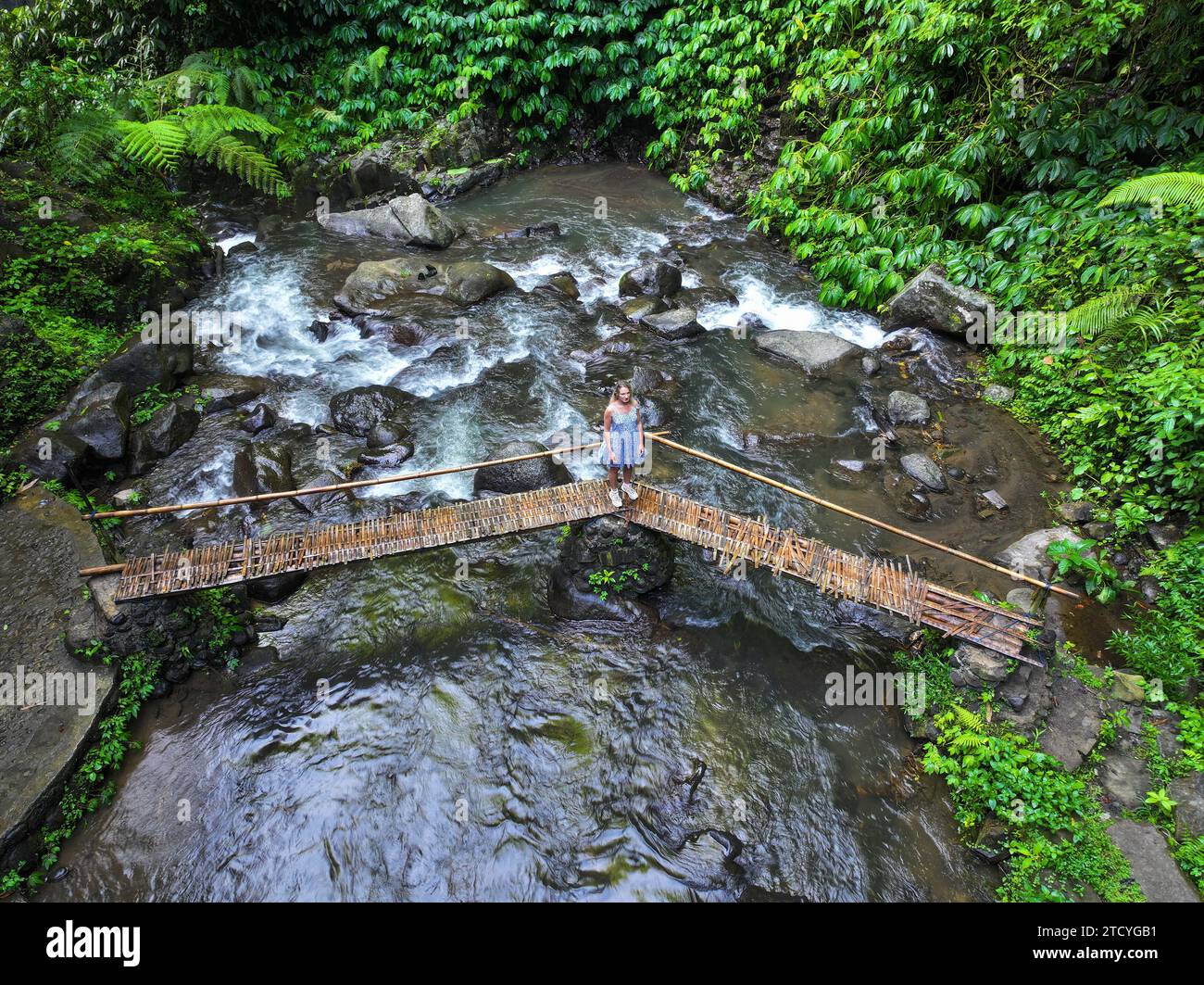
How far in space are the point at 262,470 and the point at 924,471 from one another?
8.24 meters

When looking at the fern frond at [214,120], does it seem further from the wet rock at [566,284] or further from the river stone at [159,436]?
the wet rock at [566,284]

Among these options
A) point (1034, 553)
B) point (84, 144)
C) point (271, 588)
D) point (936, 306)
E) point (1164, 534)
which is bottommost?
point (271, 588)

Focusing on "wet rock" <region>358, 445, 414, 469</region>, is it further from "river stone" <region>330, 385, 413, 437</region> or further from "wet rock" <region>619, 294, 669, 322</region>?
"wet rock" <region>619, 294, 669, 322</region>

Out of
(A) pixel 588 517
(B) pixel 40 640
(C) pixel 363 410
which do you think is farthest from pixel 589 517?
(B) pixel 40 640

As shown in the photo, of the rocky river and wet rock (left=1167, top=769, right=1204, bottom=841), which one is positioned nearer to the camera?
wet rock (left=1167, top=769, right=1204, bottom=841)

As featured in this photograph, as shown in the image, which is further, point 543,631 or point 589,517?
point 543,631

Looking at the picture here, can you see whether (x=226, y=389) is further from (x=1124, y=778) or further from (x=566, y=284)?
(x=1124, y=778)

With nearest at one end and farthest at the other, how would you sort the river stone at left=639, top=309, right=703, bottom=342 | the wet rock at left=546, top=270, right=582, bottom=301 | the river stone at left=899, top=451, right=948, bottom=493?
the river stone at left=899, top=451, right=948, bottom=493 → the river stone at left=639, top=309, right=703, bottom=342 → the wet rock at left=546, top=270, right=582, bottom=301

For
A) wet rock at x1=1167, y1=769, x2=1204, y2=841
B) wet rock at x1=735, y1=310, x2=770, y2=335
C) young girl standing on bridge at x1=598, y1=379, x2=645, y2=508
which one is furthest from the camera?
wet rock at x1=735, y1=310, x2=770, y2=335

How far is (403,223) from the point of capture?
12.2 meters

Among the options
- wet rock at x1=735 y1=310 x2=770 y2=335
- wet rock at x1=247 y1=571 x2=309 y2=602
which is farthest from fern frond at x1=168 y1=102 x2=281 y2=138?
wet rock at x1=735 y1=310 x2=770 y2=335

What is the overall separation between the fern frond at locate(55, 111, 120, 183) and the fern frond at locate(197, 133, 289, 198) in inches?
52.6

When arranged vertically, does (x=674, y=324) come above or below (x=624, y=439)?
above

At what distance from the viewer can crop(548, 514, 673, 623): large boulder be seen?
19.8ft
